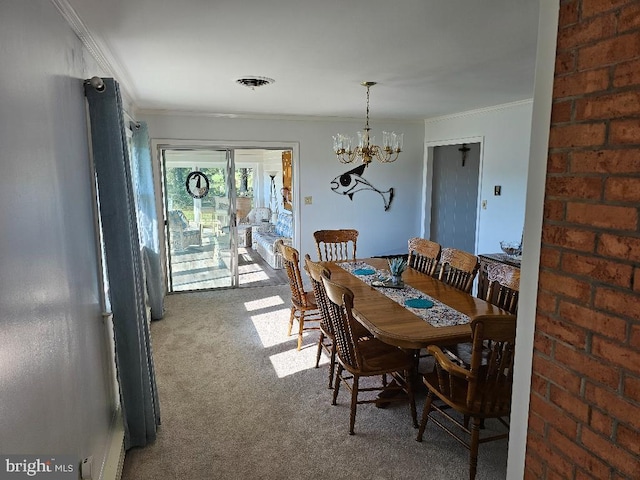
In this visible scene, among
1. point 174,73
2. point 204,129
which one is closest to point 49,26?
point 174,73

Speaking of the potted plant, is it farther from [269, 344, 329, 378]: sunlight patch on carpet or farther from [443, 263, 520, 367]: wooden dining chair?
[269, 344, 329, 378]: sunlight patch on carpet

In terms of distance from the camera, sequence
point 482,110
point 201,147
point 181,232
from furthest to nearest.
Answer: point 181,232
point 201,147
point 482,110

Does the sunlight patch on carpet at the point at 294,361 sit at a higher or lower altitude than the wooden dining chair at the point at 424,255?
lower

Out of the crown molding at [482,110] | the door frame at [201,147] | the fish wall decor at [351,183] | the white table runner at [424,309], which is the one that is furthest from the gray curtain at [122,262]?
the crown molding at [482,110]

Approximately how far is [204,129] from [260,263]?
2.67 m

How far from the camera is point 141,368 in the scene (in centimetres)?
238

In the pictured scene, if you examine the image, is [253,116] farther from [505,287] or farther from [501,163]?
[505,287]

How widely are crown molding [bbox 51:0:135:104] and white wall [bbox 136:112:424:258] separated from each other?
5.62 ft

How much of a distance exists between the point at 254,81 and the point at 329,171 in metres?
2.55

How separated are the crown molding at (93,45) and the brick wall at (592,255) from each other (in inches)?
77.0

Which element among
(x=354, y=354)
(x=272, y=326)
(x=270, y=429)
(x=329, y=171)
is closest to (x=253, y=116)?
(x=329, y=171)

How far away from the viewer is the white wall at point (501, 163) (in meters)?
4.52

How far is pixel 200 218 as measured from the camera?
18.3 feet

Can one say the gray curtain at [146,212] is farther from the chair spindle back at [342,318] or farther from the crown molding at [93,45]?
the chair spindle back at [342,318]
